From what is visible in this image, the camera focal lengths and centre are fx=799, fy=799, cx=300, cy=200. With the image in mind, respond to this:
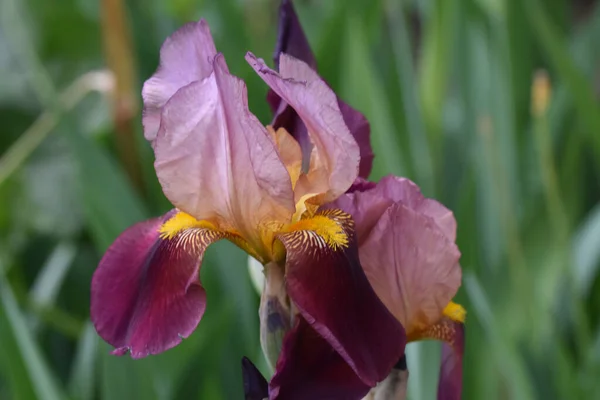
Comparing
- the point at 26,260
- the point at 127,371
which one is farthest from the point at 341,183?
the point at 26,260

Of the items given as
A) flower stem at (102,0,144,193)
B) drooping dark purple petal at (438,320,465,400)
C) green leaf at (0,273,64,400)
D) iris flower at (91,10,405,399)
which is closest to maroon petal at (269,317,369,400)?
iris flower at (91,10,405,399)

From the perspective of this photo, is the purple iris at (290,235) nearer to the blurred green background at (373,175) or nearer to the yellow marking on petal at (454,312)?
the yellow marking on petal at (454,312)

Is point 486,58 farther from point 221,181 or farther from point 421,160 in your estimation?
point 221,181

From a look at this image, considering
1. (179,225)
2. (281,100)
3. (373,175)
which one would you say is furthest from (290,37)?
(373,175)

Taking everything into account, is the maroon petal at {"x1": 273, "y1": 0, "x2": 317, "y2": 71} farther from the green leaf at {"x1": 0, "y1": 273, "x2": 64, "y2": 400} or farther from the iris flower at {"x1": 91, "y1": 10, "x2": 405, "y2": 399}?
the green leaf at {"x1": 0, "y1": 273, "x2": 64, "y2": 400}

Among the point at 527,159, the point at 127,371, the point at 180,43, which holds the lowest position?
the point at 527,159
